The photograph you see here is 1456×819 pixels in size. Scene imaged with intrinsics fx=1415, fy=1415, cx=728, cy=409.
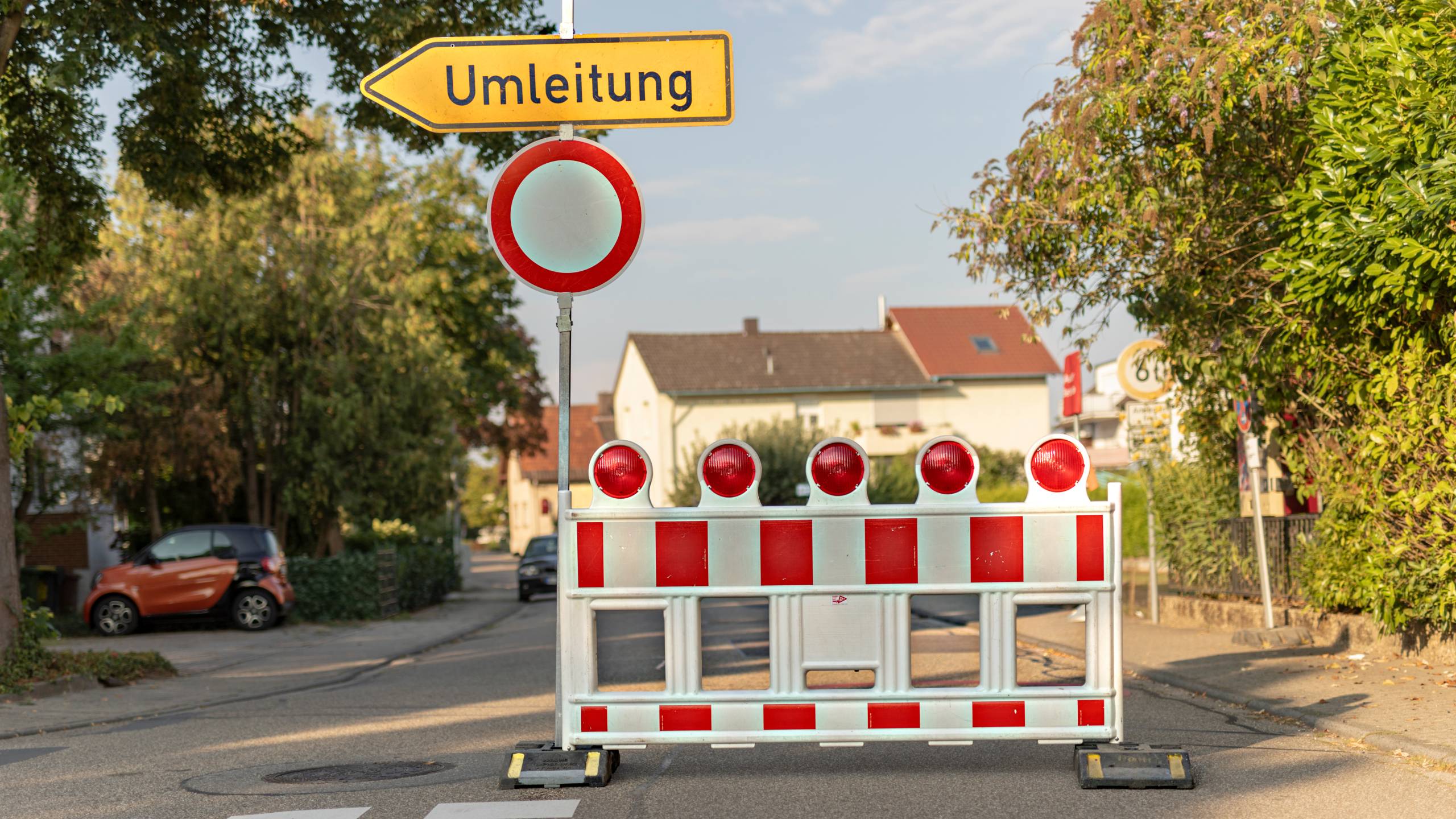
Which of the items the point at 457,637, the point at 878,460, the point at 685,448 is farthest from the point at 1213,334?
the point at 878,460

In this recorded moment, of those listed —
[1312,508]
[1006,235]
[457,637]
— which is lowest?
[457,637]

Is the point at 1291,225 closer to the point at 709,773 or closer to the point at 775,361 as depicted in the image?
the point at 709,773

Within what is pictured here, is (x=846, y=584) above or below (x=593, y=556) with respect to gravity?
below

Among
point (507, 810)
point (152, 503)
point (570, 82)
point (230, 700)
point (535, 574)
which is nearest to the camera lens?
point (507, 810)

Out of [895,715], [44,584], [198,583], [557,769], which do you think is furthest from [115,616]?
[895,715]

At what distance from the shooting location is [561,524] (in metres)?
5.73

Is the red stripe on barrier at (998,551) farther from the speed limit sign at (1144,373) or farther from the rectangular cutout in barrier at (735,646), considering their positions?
the speed limit sign at (1144,373)

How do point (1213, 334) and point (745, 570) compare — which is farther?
point (1213, 334)

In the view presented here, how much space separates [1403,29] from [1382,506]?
3.31 metres

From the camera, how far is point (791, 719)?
5660 millimetres

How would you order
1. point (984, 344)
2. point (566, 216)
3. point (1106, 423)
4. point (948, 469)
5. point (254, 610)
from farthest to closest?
point (1106, 423), point (984, 344), point (254, 610), point (566, 216), point (948, 469)

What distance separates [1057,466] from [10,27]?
9.44 m

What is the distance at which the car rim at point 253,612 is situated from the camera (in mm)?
20938

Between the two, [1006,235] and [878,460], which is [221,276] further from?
[878,460]
